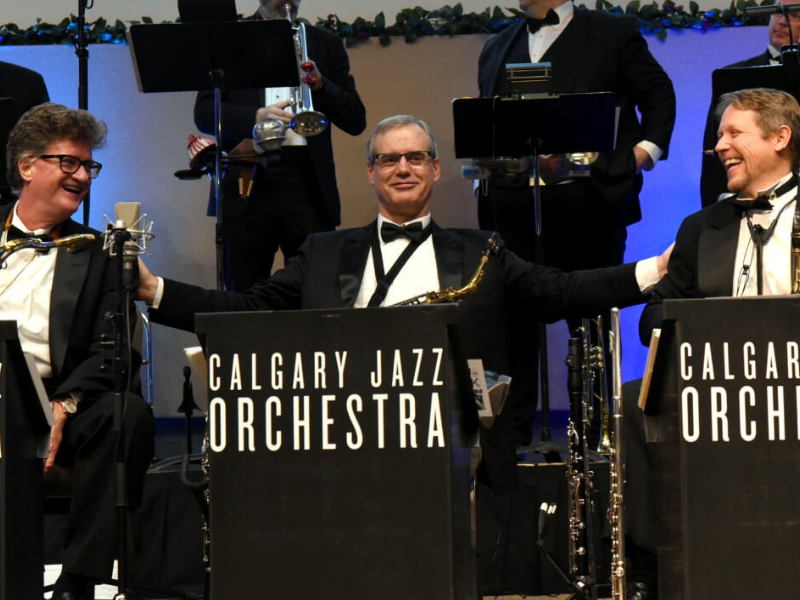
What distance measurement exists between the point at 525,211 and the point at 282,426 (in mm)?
2812

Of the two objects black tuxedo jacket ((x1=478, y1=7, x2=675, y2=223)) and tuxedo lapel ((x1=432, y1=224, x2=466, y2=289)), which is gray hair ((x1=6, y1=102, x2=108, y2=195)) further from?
black tuxedo jacket ((x1=478, y1=7, x2=675, y2=223))

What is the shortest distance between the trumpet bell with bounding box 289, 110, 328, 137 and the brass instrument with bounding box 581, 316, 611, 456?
143 centimetres

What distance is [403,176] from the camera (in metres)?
4.48

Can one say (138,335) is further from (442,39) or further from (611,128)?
(442,39)

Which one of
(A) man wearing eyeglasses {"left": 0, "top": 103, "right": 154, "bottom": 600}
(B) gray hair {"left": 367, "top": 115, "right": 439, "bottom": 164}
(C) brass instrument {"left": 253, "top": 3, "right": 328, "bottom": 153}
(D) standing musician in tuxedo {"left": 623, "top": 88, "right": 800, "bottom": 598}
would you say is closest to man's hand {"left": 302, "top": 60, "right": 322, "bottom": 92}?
(C) brass instrument {"left": 253, "top": 3, "right": 328, "bottom": 153}

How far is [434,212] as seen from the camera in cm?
768

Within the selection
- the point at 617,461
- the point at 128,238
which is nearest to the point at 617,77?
the point at 617,461

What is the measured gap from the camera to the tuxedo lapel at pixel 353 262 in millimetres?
4348

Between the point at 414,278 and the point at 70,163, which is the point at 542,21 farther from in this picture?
the point at 70,163

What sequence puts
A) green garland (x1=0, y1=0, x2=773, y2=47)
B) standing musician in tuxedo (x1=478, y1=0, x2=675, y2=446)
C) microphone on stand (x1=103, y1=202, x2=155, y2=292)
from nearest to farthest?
microphone on stand (x1=103, y1=202, x2=155, y2=292) < standing musician in tuxedo (x1=478, y1=0, x2=675, y2=446) < green garland (x1=0, y1=0, x2=773, y2=47)

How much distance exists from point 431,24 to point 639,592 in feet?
14.8

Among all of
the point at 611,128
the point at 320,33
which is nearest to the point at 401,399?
the point at 611,128

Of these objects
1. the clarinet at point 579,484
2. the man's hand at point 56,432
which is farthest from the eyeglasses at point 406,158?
the man's hand at point 56,432

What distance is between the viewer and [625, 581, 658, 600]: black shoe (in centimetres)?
388
